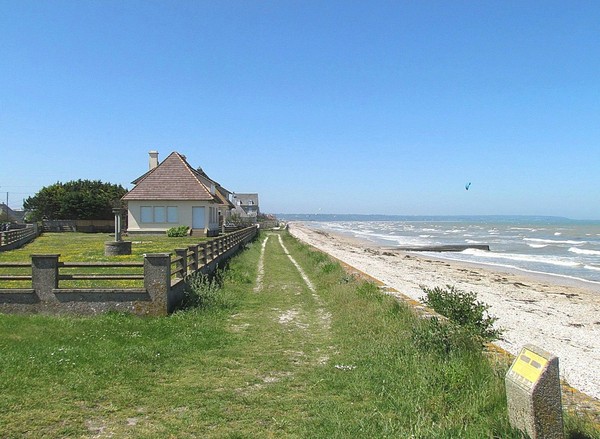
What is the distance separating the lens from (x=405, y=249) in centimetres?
4981

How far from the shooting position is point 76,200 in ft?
153

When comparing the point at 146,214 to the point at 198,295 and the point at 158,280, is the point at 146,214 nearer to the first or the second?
the point at 198,295

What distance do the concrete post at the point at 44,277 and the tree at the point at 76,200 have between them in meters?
36.7

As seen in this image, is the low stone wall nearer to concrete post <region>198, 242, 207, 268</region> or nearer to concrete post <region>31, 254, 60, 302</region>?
concrete post <region>198, 242, 207, 268</region>

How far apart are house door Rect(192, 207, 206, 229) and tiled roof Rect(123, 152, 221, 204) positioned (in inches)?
35.5

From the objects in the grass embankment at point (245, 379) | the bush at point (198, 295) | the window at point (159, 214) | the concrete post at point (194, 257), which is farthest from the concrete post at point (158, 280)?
the window at point (159, 214)

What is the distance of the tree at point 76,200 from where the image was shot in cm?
4672

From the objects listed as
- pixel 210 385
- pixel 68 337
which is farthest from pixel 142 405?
pixel 68 337

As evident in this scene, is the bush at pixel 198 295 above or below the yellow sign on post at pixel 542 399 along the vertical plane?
below

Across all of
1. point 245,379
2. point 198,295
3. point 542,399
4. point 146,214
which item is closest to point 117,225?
point 198,295

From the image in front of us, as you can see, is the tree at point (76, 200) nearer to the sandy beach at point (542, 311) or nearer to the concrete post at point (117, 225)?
the concrete post at point (117, 225)

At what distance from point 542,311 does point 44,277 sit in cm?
1475

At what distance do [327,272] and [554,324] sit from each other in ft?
24.5

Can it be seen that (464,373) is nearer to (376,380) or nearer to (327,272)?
(376,380)
